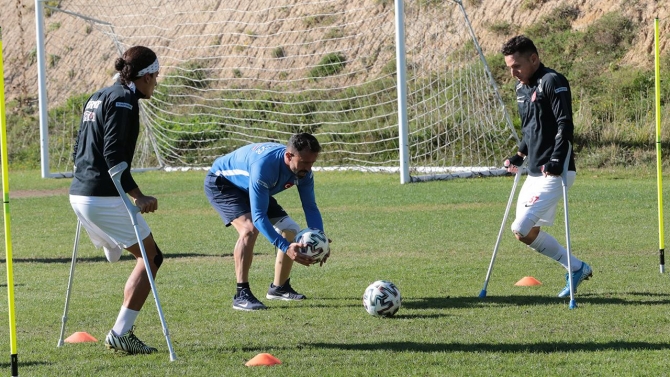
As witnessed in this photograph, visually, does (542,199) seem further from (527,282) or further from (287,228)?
(287,228)

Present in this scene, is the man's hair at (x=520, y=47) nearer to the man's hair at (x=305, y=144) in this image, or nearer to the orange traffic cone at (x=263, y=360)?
the man's hair at (x=305, y=144)

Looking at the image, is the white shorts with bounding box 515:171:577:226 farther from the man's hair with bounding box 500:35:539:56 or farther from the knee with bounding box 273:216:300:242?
the knee with bounding box 273:216:300:242

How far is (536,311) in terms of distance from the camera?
8.28m

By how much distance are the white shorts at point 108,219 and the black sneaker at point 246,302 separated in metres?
Result: 1.97

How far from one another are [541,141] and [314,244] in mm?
2434

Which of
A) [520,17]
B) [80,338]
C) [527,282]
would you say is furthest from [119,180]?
[520,17]

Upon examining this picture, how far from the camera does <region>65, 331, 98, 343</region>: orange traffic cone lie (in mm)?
7574

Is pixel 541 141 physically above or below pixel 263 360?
above

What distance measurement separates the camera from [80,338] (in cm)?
761

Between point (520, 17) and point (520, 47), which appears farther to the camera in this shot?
point (520, 17)

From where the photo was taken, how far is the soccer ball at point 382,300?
26.7 feet

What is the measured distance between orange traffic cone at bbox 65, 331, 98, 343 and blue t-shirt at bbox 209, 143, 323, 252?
160 centimetres

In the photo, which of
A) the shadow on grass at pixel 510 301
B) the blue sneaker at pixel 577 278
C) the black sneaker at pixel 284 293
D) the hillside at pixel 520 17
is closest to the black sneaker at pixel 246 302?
the black sneaker at pixel 284 293

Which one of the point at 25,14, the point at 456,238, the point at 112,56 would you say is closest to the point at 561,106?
the point at 456,238
